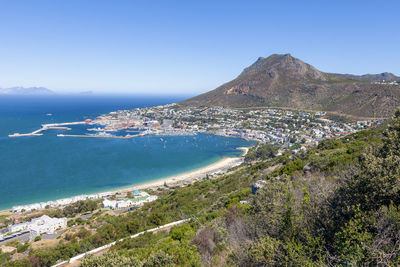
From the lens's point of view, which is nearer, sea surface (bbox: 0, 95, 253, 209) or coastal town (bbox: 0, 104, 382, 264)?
coastal town (bbox: 0, 104, 382, 264)

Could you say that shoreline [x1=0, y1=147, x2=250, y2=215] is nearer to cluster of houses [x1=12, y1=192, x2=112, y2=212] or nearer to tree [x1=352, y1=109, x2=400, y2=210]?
cluster of houses [x1=12, y1=192, x2=112, y2=212]

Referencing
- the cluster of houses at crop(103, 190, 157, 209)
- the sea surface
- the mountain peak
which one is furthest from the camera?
the mountain peak

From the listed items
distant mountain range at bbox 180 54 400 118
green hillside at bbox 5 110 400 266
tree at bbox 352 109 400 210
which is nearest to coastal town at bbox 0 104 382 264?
distant mountain range at bbox 180 54 400 118

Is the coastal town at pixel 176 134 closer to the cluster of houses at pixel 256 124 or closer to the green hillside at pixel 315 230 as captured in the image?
the cluster of houses at pixel 256 124

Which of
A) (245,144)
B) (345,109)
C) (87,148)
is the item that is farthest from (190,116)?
(345,109)

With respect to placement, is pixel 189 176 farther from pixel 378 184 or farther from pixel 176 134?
pixel 176 134
